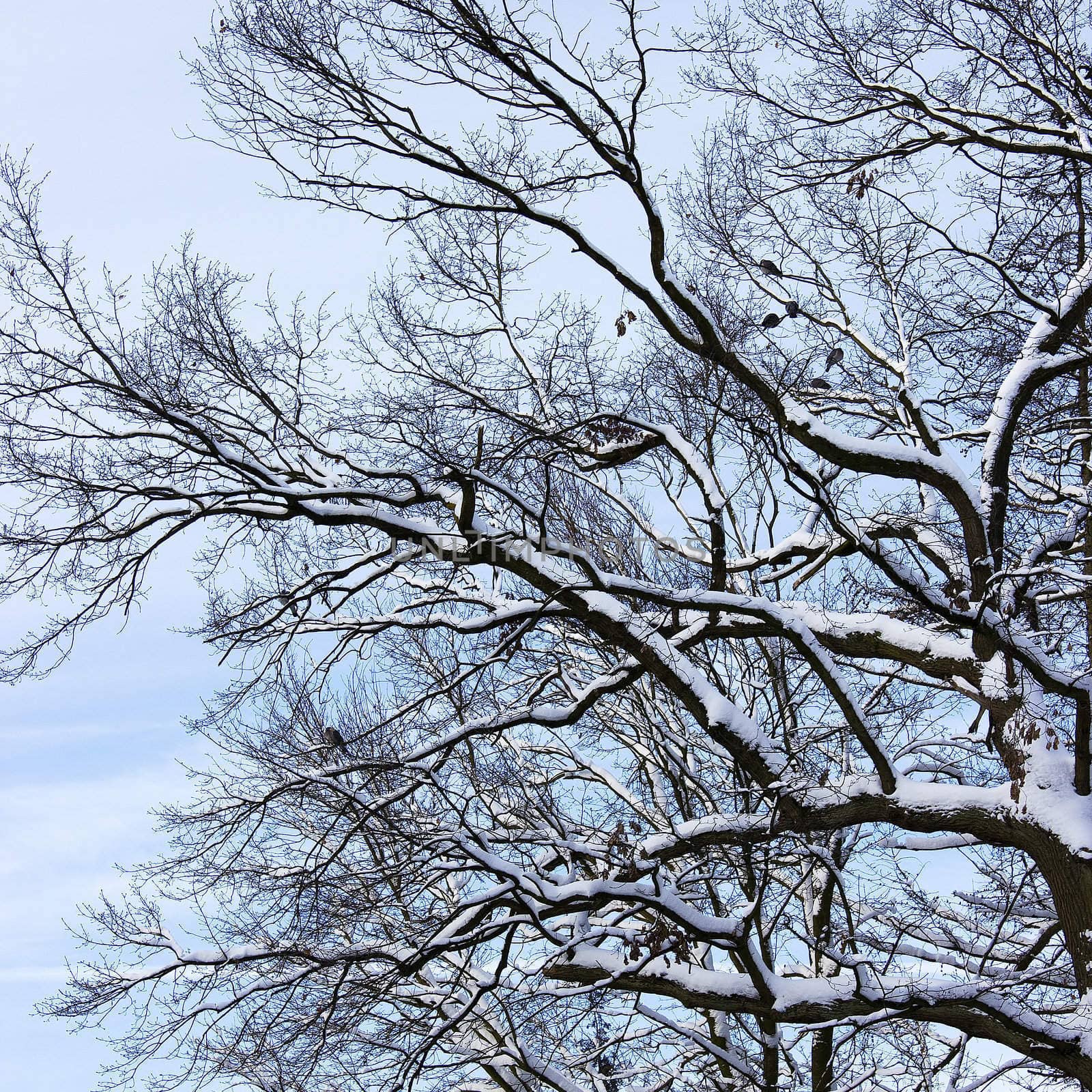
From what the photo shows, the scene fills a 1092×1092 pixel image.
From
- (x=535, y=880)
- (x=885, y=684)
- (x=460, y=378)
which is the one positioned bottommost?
(x=535, y=880)

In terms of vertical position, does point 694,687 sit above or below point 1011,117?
below

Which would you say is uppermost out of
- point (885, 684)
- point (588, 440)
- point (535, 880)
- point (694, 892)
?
point (588, 440)

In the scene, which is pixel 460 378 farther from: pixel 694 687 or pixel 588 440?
pixel 694 687

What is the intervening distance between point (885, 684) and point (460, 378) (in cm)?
493

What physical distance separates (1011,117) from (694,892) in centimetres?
721

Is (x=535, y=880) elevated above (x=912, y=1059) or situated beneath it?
elevated above

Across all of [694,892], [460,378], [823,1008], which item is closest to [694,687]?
[823,1008]

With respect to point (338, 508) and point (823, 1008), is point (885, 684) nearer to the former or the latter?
point (823, 1008)

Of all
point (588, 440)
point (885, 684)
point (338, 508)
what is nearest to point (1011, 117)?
point (588, 440)

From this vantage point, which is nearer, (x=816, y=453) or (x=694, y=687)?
(x=694, y=687)

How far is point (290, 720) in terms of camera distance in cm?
1050

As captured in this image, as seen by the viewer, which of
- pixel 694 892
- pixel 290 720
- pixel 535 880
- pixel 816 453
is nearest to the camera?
pixel 535 880

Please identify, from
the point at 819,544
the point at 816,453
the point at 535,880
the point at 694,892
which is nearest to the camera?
the point at 535,880

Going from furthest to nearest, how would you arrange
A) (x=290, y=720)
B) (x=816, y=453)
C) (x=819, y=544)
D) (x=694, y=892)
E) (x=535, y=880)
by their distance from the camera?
(x=290, y=720) → (x=694, y=892) → (x=819, y=544) → (x=816, y=453) → (x=535, y=880)
